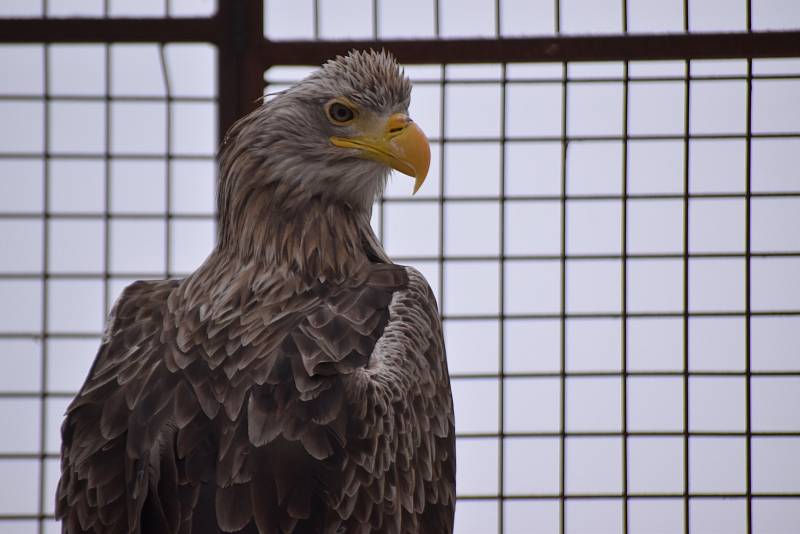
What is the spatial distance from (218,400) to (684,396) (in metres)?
2.41

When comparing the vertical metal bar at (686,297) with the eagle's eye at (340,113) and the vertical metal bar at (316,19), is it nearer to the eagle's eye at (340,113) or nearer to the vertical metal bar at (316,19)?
the vertical metal bar at (316,19)

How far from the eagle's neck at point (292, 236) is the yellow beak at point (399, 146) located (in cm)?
22

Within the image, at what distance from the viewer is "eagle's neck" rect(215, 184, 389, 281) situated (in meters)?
2.99

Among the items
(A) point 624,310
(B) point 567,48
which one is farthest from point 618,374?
(B) point 567,48

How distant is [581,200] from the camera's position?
13.5ft

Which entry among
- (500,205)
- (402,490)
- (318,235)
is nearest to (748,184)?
(500,205)

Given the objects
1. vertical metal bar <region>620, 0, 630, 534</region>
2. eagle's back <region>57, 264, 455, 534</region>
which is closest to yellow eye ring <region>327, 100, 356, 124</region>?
eagle's back <region>57, 264, 455, 534</region>

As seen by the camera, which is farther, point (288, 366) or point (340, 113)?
point (340, 113)

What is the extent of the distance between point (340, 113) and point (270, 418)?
1.11 metres

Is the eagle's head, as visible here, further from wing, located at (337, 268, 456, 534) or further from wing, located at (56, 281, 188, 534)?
wing, located at (56, 281, 188, 534)

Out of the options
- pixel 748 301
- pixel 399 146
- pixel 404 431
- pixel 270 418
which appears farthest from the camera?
pixel 748 301

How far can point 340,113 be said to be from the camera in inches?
120

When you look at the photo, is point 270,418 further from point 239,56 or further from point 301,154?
point 239,56

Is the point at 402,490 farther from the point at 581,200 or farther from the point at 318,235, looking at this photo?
the point at 581,200
